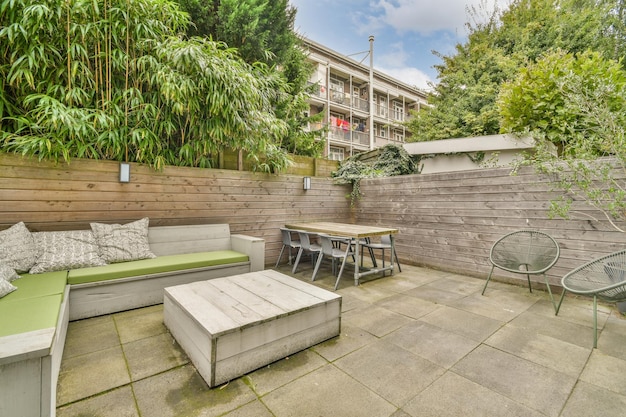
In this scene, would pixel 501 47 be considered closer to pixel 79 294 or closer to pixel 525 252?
pixel 525 252

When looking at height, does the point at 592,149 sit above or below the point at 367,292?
above

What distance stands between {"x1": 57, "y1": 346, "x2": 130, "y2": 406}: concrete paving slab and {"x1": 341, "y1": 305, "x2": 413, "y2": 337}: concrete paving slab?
1662mm

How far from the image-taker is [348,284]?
3594mm

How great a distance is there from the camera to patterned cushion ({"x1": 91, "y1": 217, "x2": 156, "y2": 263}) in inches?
112

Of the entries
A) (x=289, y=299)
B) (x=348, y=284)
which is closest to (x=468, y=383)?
(x=289, y=299)

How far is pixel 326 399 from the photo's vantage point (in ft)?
4.89

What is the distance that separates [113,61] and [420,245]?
15.5 ft

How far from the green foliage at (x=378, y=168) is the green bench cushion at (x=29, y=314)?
14.5 ft

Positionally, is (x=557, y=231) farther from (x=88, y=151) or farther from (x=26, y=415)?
(x=88, y=151)

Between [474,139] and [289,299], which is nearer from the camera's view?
[289,299]

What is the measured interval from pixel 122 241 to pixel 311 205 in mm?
2921

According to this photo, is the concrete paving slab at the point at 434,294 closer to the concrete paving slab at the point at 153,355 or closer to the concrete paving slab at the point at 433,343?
the concrete paving slab at the point at 433,343

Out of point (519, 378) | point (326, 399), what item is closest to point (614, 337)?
point (519, 378)

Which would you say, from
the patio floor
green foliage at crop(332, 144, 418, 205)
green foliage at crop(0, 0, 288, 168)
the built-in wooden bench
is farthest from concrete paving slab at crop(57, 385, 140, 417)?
green foliage at crop(332, 144, 418, 205)
